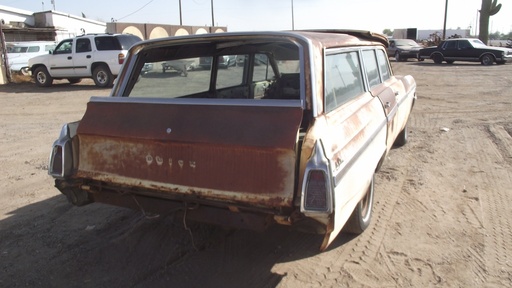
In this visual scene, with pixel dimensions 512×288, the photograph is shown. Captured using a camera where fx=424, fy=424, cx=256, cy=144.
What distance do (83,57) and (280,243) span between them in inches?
545

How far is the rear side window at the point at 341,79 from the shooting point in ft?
10.2

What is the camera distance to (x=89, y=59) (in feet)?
49.5

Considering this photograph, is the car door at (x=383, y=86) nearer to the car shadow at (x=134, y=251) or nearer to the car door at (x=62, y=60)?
the car shadow at (x=134, y=251)

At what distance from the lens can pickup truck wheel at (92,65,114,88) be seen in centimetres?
1506

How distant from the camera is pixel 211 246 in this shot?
11.4 ft

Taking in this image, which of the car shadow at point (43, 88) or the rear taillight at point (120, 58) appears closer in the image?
the rear taillight at point (120, 58)

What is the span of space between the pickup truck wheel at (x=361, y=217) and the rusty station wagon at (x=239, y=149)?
0.06 ft

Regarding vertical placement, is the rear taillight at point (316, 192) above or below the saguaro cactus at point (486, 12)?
below

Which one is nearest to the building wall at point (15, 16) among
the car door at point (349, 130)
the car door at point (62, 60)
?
the car door at point (62, 60)

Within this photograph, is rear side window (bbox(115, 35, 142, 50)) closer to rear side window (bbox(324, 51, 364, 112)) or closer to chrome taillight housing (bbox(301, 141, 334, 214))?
rear side window (bbox(324, 51, 364, 112))

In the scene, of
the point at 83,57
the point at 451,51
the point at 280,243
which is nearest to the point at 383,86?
the point at 280,243

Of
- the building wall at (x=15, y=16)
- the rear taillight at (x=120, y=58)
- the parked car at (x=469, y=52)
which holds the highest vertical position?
the building wall at (x=15, y=16)

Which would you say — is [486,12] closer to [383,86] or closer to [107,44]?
[107,44]

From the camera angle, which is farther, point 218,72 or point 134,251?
point 218,72
